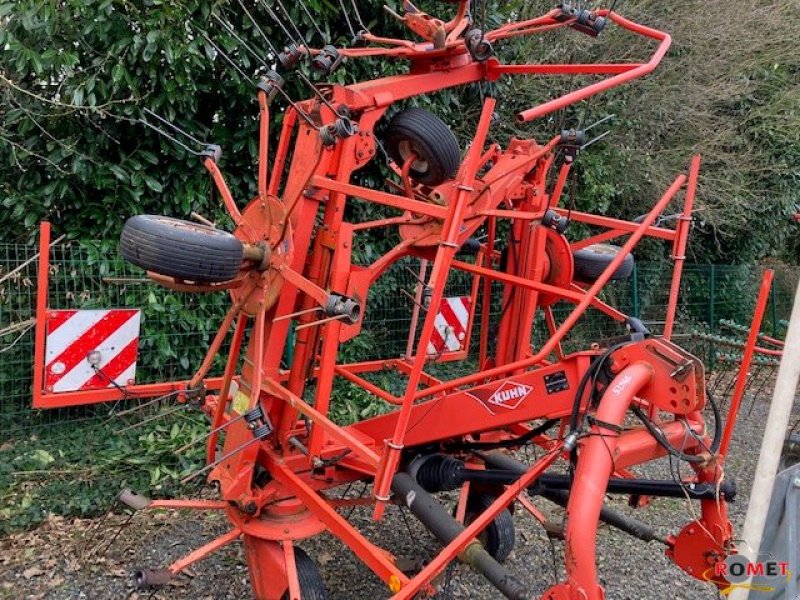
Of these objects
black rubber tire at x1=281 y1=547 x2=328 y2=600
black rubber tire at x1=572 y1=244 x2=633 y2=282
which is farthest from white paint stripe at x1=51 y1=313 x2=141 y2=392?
black rubber tire at x1=572 y1=244 x2=633 y2=282

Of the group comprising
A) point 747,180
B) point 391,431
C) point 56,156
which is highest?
point 747,180

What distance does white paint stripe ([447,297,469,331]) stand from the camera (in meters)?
4.73

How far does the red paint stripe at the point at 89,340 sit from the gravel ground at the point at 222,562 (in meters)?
1.07

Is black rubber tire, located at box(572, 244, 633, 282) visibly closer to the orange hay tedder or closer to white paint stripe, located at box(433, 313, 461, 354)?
the orange hay tedder

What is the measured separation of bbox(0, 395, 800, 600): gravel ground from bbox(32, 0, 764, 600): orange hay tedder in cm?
51

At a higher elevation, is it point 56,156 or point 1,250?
point 56,156

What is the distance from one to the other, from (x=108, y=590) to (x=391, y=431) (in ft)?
5.60

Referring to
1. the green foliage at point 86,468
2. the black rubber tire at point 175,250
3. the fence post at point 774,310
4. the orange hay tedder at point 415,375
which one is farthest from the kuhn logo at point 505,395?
the fence post at point 774,310

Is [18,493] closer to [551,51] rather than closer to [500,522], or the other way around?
[500,522]

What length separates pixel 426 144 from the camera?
124 inches

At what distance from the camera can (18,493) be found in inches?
155

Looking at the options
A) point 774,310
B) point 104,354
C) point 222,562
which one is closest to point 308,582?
point 222,562

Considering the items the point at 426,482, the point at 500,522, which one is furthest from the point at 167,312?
the point at 500,522

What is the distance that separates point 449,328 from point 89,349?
2450 mm
